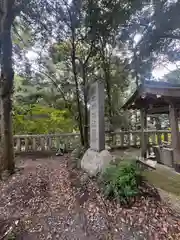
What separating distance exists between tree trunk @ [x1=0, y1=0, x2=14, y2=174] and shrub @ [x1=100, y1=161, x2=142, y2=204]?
3343 mm

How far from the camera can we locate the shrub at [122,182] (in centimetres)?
333

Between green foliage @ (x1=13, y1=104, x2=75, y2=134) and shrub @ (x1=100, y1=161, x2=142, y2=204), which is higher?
green foliage @ (x1=13, y1=104, x2=75, y2=134)

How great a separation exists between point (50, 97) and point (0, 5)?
17.2ft

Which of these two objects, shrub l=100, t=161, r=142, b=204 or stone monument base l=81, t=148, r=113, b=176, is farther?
stone monument base l=81, t=148, r=113, b=176

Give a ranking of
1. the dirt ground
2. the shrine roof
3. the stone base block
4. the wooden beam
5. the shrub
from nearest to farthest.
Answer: the dirt ground → the shrub → the wooden beam → the shrine roof → the stone base block

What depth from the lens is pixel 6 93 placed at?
17.6 feet

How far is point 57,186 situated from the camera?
4590 mm

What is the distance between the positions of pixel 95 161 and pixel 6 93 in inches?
140

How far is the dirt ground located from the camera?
262 centimetres

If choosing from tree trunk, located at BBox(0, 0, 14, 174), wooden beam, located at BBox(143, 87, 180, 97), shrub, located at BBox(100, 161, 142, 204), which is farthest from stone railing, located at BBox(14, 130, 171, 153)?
shrub, located at BBox(100, 161, 142, 204)

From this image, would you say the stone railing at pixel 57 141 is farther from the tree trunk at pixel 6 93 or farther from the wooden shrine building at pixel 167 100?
the tree trunk at pixel 6 93

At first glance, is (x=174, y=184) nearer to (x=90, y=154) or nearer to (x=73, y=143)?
(x=90, y=154)

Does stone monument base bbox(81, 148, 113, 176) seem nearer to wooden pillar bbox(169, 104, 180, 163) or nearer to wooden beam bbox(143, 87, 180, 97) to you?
wooden pillar bbox(169, 104, 180, 163)

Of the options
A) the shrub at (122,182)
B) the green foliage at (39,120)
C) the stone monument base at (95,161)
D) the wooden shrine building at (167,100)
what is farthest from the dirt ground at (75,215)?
the green foliage at (39,120)
